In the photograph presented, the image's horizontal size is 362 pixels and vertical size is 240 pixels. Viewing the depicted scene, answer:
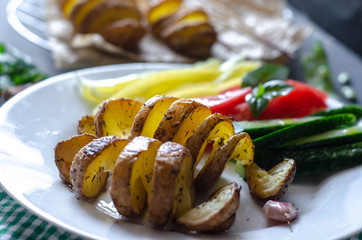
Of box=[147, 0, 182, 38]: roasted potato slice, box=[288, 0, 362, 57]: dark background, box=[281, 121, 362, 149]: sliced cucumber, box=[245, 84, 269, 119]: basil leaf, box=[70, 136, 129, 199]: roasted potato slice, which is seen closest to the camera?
box=[70, 136, 129, 199]: roasted potato slice

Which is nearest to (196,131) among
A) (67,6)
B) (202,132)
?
(202,132)

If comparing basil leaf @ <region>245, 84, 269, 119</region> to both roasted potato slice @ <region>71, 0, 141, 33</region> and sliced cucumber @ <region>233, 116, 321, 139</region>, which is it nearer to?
sliced cucumber @ <region>233, 116, 321, 139</region>

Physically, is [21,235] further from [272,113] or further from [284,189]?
[272,113]

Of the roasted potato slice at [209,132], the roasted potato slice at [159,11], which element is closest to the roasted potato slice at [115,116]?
the roasted potato slice at [209,132]

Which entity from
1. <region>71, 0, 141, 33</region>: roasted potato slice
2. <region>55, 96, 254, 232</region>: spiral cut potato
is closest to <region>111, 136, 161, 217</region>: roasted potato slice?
<region>55, 96, 254, 232</region>: spiral cut potato

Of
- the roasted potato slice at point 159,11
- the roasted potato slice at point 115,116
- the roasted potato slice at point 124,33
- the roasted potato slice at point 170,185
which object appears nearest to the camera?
the roasted potato slice at point 170,185

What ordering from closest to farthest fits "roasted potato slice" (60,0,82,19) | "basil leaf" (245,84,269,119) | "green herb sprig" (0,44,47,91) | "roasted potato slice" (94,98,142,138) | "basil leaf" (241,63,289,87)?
"roasted potato slice" (94,98,142,138)
"basil leaf" (245,84,269,119)
"basil leaf" (241,63,289,87)
"green herb sprig" (0,44,47,91)
"roasted potato slice" (60,0,82,19)

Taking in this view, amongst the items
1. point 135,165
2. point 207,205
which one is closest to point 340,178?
point 207,205

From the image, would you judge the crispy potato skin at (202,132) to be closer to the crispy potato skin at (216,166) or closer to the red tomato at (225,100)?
the crispy potato skin at (216,166)
